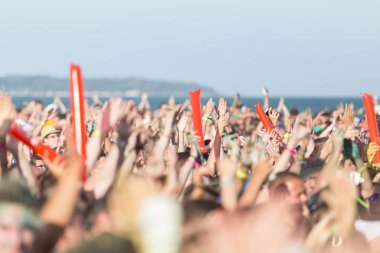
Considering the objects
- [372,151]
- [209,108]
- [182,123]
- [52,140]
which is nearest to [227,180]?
[182,123]

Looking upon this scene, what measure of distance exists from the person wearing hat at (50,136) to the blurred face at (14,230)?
7.35 meters

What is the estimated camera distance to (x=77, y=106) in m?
7.80

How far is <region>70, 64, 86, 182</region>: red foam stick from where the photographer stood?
24.9 ft

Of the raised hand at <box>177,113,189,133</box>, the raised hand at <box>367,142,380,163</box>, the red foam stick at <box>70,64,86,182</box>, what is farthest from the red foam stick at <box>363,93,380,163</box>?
the red foam stick at <box>70,64,86,182</box>

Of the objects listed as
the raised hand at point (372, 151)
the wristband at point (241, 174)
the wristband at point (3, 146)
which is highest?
the wristband at point (3, 146)

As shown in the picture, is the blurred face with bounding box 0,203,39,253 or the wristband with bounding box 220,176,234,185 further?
the wristband with bounding box 220,176,234,185

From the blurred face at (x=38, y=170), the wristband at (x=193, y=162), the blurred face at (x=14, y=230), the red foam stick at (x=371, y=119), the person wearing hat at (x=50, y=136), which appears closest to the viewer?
the blurred face at (x=14, y=230)

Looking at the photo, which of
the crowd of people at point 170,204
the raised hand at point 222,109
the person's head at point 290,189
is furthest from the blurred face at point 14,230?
the raised hand at point 222,109

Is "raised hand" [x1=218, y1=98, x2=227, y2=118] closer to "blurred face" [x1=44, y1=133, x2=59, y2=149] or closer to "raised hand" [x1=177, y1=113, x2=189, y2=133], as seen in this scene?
"raised hand" [x1=177, y1=113, x2=189, y2=133]

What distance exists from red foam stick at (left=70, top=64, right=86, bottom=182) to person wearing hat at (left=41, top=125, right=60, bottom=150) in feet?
13.6

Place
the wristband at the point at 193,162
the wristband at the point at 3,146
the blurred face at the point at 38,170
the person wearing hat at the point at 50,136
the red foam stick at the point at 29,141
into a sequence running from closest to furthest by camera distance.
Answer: the wristband at the point at 3,146 → the red foam stick at the point at 29,141 → the blurred face at the point at 38,170 → the wristband at the point at 193,162 → the person wearing hat at the point at 50,136

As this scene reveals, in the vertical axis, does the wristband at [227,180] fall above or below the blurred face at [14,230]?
above

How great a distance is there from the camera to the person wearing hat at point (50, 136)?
12.1 m

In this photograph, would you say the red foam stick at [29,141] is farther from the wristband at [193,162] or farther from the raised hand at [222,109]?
the raised hand at [222,109]
